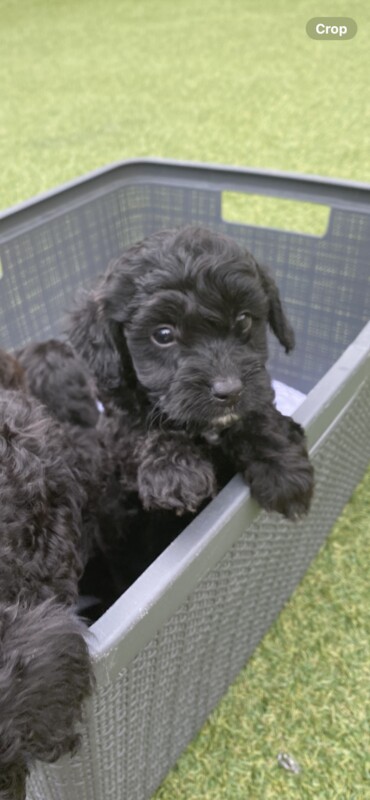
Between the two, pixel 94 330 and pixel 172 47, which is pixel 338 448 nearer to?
pixel 94 330

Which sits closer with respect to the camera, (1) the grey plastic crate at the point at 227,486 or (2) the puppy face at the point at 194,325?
(1) the grey plastic crate at the point at 227,486

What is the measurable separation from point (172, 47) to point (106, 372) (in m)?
6.08

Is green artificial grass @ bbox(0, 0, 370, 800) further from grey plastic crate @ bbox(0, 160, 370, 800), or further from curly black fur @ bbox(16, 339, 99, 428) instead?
curly black fur @ bbox(16, 339, 99, 428)

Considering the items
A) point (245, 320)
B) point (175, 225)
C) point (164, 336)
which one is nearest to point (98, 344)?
point (164, 336)

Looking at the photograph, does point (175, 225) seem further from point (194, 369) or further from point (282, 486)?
point (282, 486)

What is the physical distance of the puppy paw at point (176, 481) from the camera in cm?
124

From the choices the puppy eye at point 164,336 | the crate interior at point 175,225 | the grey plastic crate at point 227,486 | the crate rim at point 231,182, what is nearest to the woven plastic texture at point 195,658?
the grey plastic crate at point 227,486

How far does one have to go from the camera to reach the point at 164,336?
1327 millimetres

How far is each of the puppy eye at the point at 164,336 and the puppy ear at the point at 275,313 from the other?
262 mm

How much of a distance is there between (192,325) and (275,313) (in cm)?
29

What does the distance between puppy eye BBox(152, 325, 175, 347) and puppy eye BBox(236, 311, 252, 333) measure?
13 centimetres

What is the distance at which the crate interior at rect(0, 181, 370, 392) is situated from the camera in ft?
7.22

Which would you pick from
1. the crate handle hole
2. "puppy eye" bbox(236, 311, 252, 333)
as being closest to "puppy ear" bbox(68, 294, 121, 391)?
"puppy eye" bbox(236, 311, 252, 333)

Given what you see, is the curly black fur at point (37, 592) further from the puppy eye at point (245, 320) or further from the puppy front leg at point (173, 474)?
the puppy eye at point (245, 320)
